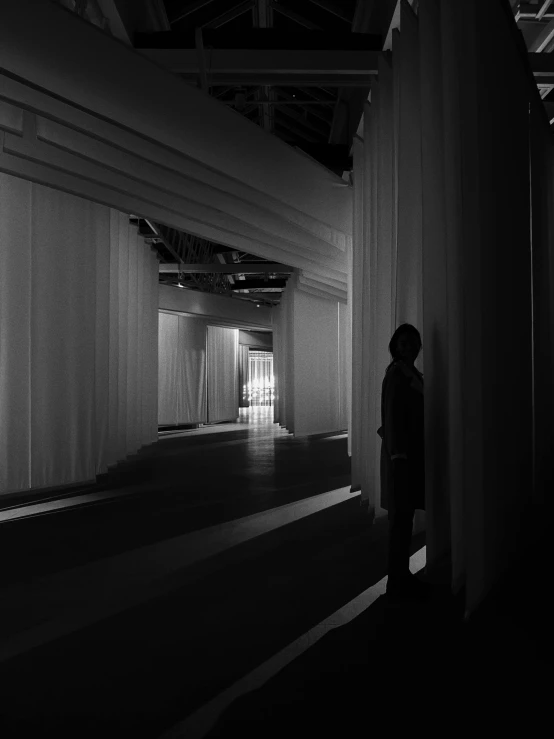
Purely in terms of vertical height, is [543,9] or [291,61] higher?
[543,9]

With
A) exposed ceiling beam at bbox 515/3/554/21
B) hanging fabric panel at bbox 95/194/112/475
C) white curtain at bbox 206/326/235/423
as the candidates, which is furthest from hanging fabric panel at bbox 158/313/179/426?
exposed ceiling beam at bbox 515/3/554/21

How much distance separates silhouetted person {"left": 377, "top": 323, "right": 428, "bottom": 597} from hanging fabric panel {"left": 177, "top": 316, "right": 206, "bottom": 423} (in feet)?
60.0

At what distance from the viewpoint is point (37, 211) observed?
7.97 meters

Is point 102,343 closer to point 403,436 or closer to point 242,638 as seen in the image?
point 403,436

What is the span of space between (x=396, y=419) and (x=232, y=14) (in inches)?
299

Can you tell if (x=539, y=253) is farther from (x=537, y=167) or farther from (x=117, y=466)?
(x=117, y=466)

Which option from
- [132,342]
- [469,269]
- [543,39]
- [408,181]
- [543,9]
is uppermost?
[543,39]

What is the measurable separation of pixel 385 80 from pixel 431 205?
8.38 feet

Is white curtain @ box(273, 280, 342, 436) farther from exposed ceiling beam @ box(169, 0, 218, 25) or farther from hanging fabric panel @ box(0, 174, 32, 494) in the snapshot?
hanging fabric panel @ box(0, 174, 32, 494)

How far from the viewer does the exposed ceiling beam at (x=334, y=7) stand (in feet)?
28.3

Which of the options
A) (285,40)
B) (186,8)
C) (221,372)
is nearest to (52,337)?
(285,40)

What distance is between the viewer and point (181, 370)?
71.4 ft

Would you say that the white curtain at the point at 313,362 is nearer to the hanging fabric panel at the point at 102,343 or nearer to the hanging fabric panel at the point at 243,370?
the hanging fabric panel at the point at 102,343

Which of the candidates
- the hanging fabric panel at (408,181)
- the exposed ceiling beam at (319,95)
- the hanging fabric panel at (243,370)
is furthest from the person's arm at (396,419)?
the hanging fabric panel at (243,370)
